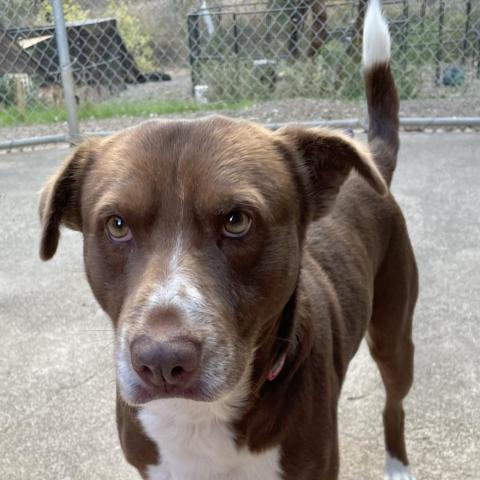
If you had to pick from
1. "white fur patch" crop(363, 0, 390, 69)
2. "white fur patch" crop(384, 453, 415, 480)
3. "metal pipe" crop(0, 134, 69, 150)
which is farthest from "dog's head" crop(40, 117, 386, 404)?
"metal pipe" crop(0, 134, 69, 150)

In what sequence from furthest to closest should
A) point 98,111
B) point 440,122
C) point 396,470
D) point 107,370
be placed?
point 98,111
point 440,122
point 107,370
point 396,470

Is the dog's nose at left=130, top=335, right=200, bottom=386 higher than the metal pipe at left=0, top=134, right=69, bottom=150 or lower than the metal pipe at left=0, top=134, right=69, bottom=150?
higher

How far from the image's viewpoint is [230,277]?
179cm

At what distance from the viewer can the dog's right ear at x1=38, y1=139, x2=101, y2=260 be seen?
211 cm

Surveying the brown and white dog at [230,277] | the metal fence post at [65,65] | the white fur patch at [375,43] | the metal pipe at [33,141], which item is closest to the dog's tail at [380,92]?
the white fur patch at [375,43]

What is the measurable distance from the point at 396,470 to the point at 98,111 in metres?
6.19

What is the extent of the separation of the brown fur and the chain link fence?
5037 millimetres

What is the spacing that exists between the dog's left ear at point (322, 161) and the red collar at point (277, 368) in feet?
1.48

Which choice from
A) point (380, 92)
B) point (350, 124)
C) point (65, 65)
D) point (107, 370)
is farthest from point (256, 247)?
point (65, 65)

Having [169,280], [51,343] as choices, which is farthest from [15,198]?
[169,280]

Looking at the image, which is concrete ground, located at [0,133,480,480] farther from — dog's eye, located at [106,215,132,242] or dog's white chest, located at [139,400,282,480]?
dog's eye, located at [106,215,132,242]

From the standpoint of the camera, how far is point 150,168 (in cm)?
183

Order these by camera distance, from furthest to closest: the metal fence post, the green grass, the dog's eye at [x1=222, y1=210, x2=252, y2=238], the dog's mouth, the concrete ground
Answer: the green grass
the metal fence post
the concrete ground
the dog's eye at [x1=222, y1=210, x2=252, y2=238]
the dog's mouth

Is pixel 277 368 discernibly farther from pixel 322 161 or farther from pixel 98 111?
pixel 98 111
